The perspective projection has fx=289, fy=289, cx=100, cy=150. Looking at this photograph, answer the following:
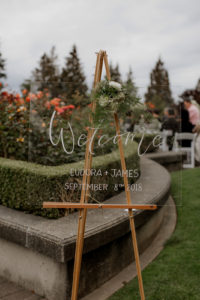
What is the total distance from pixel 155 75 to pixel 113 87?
50.0m

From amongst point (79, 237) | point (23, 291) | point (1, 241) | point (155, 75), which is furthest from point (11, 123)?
point (155, 75)

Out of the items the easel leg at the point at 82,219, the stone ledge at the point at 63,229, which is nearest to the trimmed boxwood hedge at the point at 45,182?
the stone ledge at the point at 63,229

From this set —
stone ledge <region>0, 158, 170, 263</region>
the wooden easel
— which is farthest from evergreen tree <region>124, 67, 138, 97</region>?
stone ledge <region>0, 158, 170, 263</region>

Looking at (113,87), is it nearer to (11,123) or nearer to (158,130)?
(158,130)

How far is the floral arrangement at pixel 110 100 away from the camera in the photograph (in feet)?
6.89

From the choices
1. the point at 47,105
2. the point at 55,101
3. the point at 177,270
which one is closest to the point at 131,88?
the point at 55,101

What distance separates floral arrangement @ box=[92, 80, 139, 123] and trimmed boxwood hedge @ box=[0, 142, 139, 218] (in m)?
0.44

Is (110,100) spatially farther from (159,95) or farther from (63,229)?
(63,229)

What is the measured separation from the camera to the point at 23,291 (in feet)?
8.50

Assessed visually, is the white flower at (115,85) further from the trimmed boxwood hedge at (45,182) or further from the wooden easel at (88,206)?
the trimmed boxwood hedge at (45,182)

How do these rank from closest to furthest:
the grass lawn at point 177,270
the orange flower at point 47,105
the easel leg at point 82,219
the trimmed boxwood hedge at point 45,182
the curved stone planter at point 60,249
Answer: the easel leg at point 82,219, the curved stone planter at point 60,249, the grass lawn at point 177,270, the trimmed boxwood hedge at point 45,182, the orange flower at point 47,105

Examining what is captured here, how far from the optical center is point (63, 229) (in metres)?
2.44

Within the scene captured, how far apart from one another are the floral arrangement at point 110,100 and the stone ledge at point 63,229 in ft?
2.71

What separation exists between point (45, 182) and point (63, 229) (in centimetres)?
48
